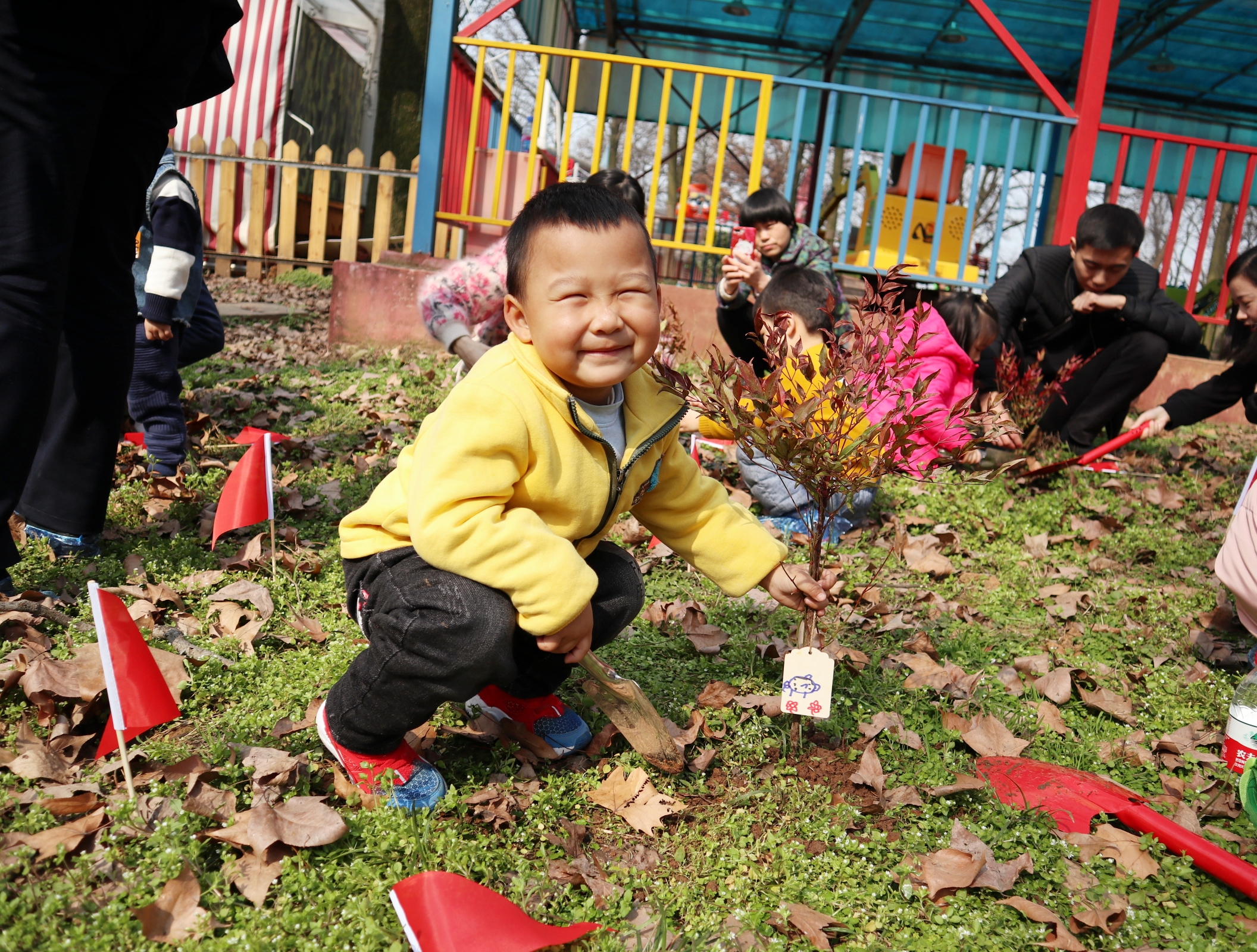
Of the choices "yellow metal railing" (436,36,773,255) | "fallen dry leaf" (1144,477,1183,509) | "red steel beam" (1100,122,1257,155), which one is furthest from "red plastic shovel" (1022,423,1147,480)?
"red steel beam" (1100,122,1257,155)

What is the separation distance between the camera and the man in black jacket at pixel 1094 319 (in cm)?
504

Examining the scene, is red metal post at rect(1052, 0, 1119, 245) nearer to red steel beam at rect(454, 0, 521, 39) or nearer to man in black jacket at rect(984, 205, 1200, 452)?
man in black jacket at rect(984, 205, 1200, 452)

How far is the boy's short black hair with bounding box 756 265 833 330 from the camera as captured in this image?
3.92 metres

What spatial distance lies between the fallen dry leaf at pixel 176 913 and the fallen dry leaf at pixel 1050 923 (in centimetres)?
149

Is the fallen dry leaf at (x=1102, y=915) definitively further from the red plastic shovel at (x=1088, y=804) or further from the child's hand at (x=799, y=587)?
the child's hand at (x=799, y=587)

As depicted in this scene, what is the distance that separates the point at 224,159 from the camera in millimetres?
9938

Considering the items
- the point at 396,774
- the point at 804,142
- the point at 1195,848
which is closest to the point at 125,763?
the point at 396,774

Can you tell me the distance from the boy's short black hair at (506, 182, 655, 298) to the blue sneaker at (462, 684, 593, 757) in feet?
3.22

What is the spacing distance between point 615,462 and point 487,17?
5.81 m

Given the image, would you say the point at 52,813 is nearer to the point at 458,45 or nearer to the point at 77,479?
the point at 77,479

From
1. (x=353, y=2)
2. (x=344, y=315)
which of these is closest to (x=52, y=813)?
(x=344, y=315)

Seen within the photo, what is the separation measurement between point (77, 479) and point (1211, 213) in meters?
7.92

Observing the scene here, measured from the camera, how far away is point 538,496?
1.87 meters

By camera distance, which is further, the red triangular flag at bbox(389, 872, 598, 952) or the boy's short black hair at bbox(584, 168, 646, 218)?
the boy's short black hair at bbox(584, 168, 646, 218)
